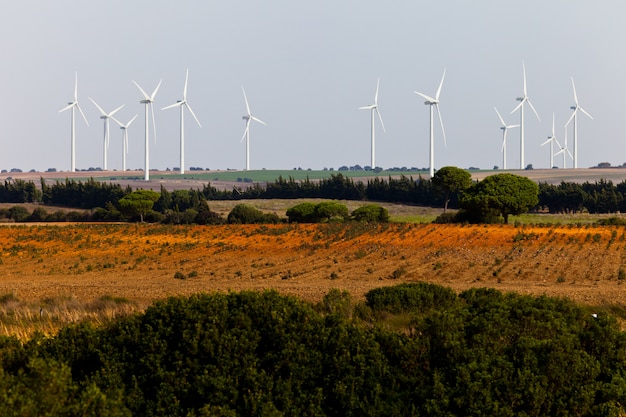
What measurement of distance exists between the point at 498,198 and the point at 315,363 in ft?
181

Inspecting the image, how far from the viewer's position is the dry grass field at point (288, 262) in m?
28.4

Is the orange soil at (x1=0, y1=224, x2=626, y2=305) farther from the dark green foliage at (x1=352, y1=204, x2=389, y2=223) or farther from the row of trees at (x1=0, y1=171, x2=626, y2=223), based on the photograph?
the row of trees at (x1=0, y1=171, x2=626, y2=223)

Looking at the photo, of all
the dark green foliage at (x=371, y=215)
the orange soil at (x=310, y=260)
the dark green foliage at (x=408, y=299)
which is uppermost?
the dark green foliage at (x=408, y=299)

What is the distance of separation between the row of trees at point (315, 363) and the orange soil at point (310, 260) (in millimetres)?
12033

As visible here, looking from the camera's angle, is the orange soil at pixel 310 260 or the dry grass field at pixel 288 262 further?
the orange soil at pixel 310 260

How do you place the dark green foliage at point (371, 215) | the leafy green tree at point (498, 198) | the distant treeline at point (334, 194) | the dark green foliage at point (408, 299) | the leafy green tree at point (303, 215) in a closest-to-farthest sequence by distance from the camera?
the dark green foliage at point (408, 299), the leafy green tree at point (498, 198), the dark green foliage at point (371, 215), the leafy green tree at point (303, 215), the distant treeline at point (334, 194)

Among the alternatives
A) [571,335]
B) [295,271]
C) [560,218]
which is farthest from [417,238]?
[571,335]

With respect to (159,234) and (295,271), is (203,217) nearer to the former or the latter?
(159,234)

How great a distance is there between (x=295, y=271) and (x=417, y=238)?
1560cm

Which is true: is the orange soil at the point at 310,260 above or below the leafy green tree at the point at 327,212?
below

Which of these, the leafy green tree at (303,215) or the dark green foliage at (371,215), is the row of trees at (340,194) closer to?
the leafy green tree at (303,215)

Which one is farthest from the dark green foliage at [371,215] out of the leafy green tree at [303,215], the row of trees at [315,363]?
the row of trees at [315,363]

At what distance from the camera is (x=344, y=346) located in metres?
12.2

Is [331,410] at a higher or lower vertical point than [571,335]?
lower
